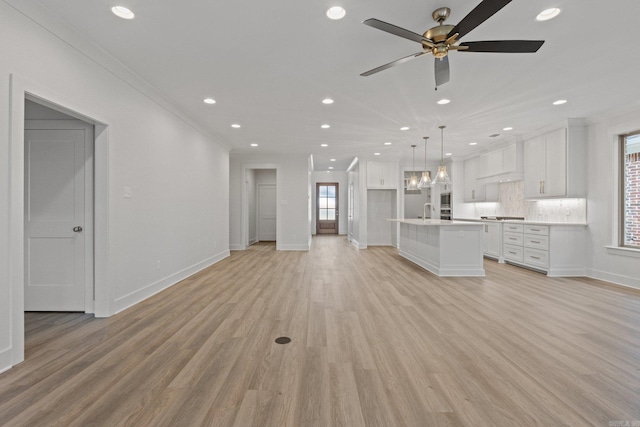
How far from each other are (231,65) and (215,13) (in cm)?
84

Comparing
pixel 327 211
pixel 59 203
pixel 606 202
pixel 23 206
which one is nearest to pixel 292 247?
pixel 327 211

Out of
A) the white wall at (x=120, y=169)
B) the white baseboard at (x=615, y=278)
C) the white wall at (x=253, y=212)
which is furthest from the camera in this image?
the white wall at (x=253, y=212)

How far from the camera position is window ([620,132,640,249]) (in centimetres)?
437

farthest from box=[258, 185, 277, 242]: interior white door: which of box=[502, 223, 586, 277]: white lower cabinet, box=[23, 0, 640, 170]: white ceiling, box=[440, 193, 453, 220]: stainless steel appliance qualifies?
box=[502, 223, 586, 277]: white lower cabinet

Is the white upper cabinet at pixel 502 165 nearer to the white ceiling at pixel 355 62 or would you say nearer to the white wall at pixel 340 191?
the white ceiling at pixel 355 62

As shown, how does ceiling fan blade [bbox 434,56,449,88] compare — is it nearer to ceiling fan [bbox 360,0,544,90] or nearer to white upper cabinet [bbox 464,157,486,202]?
ceiling fan [bbox 360,0,544,90]

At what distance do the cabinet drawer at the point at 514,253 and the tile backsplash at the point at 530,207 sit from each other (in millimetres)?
906

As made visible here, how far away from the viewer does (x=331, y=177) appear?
1234 cm

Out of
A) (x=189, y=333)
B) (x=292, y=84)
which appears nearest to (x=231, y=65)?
(x=292, y=84)

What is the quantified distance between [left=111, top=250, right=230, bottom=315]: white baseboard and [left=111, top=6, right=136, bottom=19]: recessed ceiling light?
278 cm

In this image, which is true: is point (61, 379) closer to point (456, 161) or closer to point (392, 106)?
point (392, 106)

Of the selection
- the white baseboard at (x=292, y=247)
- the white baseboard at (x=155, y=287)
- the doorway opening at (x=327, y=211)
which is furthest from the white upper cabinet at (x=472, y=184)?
the white baseboard at (x=155, y=287)

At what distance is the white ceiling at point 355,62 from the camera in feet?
7.54

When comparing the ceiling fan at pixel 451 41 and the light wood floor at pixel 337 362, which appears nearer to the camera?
the light wood floor at pixel 337 362
